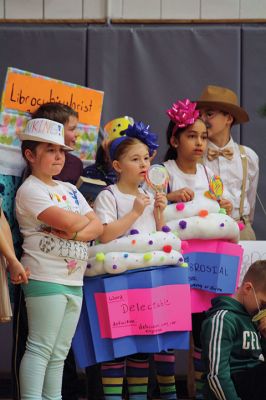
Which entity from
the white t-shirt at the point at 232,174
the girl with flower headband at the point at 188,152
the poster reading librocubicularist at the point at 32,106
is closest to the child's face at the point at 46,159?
the poster reading librocubicularist at the point at 32,106

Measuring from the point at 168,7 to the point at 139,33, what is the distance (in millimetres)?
292

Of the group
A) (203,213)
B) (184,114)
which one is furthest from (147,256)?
(184,114)

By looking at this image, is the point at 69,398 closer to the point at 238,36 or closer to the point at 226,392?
the point at 226,392

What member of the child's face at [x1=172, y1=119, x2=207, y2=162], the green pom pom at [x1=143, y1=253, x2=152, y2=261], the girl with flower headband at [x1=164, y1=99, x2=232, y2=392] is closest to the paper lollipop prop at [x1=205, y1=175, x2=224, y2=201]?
the girl with flower headband at [x1=164, y1=99, x2=232, y2=392]

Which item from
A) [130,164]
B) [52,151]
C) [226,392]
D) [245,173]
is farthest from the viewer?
[245,173]

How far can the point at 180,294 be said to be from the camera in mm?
4273

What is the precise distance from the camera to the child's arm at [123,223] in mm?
4230

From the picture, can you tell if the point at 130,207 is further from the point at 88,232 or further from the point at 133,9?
the point at 133,9

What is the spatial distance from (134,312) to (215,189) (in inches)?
36.2

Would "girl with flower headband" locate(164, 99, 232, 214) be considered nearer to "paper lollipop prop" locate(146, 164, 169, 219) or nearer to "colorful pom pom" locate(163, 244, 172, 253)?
"paper lollipop prop" locate(146, 164, 169, 219)

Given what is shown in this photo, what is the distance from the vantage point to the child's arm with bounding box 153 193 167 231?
4.39 m

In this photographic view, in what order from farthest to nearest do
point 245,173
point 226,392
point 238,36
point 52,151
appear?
point 238,36
point 245,173
point 52,151
point 226,392

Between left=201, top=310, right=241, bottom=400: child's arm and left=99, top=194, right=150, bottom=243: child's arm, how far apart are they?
712 mm

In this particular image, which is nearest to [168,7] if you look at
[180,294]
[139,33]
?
[139,33]
